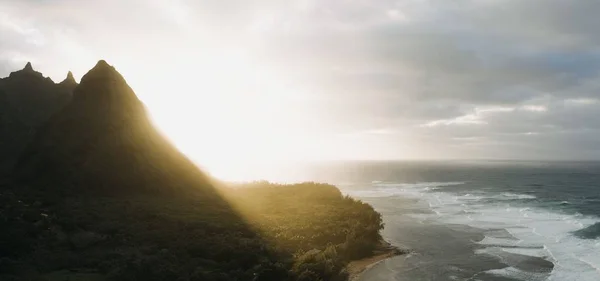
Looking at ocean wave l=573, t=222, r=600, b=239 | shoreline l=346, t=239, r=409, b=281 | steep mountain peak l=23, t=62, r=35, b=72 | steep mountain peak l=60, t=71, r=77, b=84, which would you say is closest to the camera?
shoreline l=346, t=239, r=409, b=281

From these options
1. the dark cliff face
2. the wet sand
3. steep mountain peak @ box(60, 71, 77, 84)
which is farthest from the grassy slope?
steep mountain peak @ box(60, 71, 77, 84)

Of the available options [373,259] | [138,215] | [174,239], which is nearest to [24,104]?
[138,215]

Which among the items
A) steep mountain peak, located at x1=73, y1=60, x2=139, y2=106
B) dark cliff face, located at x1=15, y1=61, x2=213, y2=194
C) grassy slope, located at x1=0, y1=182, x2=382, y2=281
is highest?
steep mountain peak, located at x1=73, y1=60, x2=139, y2=106

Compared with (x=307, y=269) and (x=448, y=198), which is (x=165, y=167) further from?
(x=448, y=198)

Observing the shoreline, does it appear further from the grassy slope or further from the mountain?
the mountain

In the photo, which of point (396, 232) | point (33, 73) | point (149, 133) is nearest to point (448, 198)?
point (396, 232)
